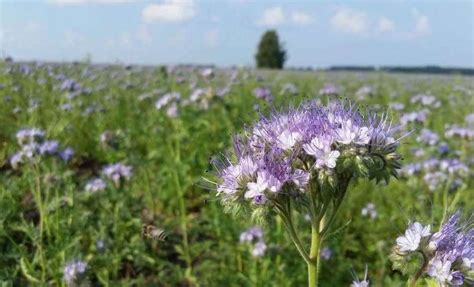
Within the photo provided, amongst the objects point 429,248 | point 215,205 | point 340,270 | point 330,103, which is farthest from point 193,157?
point 429,248

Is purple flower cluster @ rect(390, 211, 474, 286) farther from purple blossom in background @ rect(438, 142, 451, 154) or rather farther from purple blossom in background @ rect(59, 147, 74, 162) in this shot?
purple blossom in background @ rect(438, 142, 451, 154)

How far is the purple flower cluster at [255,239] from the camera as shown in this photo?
3412 mm

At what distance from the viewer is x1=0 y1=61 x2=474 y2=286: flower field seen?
1.62m

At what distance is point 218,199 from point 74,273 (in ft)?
4.36

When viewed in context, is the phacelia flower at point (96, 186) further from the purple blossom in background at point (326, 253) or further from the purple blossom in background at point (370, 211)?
the purple blossom in background at point (370, 211)

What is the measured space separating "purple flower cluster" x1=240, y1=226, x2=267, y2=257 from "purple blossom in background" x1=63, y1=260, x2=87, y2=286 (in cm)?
103

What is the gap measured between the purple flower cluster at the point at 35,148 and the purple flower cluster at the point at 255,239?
4.23ft

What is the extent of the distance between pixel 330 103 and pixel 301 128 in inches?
7.7

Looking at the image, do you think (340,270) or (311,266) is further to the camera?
(340,270)

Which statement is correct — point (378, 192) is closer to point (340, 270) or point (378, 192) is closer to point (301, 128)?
point (340, 270)

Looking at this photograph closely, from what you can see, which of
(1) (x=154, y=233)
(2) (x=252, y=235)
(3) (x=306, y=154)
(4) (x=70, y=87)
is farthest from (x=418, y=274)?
(4) (x=70, y=87)

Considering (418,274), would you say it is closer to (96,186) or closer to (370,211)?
(96,186)

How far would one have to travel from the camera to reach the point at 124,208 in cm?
383

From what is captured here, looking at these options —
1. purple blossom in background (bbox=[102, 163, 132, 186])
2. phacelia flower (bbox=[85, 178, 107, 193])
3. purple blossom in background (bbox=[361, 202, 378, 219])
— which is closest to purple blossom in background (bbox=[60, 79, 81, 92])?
purple blossom in background (bbox=[102, 163, 132, 186])
